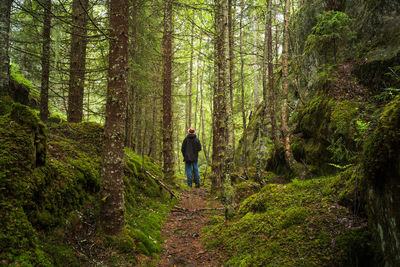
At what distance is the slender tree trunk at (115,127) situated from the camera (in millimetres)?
4250

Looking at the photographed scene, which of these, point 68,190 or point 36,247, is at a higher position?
point 68,190

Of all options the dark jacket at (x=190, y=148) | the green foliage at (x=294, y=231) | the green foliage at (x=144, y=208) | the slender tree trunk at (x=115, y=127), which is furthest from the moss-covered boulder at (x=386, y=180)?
the dark jacket at (x=190, y=148)

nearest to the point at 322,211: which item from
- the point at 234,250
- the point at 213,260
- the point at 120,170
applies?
the point at 234,250

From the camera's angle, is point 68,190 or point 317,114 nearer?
point 68,190

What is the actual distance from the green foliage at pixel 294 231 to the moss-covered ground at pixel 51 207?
1884 millimetres

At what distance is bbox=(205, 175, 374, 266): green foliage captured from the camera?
118 inches

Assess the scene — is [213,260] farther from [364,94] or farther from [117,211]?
[364,94]

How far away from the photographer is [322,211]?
146 inches

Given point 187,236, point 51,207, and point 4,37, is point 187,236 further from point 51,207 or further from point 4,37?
point 4,37

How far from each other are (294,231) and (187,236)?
309 centimetres

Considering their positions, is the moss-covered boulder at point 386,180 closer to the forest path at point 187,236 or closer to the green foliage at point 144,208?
the forest path at point 187,236

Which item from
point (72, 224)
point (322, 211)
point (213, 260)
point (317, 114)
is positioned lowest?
point (213, 260)

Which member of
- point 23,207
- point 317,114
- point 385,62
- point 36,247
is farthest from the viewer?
point 317,114

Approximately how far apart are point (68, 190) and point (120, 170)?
966 millimetres
